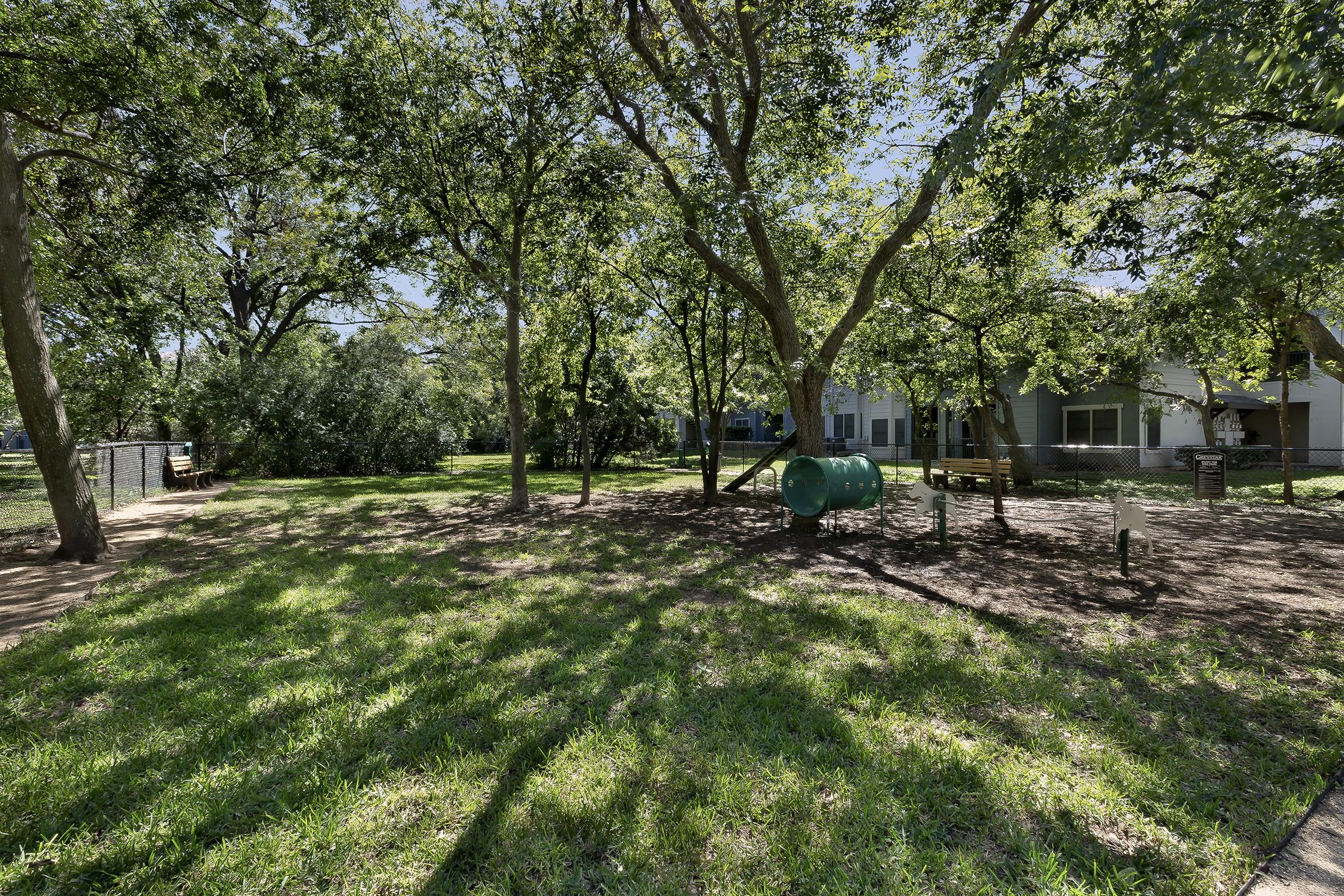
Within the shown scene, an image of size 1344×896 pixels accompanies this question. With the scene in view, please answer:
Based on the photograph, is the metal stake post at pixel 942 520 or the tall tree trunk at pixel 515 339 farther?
the tall tree trunk at pixel 515 339

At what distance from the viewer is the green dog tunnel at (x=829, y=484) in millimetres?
8992

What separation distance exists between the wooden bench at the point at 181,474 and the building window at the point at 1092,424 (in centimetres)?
2855

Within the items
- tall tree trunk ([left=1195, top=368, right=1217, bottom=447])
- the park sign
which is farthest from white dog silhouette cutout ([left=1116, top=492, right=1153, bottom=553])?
tall tree trunk ([left=1195, top=368, right=1217, bottom=447])

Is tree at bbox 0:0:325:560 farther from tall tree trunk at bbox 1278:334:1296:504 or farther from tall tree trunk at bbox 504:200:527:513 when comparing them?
tall tree trunk at bbox 1278:334:1296:504

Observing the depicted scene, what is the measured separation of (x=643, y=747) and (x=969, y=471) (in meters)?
13.6

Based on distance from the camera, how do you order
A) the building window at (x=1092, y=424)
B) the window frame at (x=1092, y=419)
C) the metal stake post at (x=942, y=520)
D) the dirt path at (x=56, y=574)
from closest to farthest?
the dirt path at (x=56, y=574) → the metal stake post at (x=942, y=520) → the window frame at (x=1092, y=419) → the building window at (x=1092, y=424)

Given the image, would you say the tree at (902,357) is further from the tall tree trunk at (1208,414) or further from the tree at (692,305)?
the tall tree trunk at (1208,414)

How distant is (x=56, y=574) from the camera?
251 inches

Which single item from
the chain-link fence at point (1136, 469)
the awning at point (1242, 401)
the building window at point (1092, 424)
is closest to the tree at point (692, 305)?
the chain-link fence at point (1136, 469)

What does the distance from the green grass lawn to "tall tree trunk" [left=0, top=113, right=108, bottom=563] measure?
211 cm

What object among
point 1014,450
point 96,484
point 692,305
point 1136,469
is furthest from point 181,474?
point 1136,469

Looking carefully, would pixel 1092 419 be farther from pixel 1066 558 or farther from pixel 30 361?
pixel 30 361

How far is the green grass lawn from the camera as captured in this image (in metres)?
2.20

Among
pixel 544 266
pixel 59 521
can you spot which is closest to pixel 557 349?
pixel 544 266
